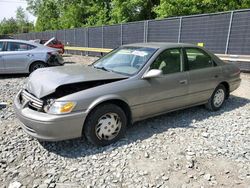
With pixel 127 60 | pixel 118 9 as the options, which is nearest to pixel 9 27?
pixel 118 9

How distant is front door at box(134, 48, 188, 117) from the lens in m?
4.24

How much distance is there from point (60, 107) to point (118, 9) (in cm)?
2197

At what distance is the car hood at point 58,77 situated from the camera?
357 centimetres

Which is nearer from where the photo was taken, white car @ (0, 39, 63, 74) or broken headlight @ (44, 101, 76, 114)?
broken headlight @ (44, 101, 76, 114)

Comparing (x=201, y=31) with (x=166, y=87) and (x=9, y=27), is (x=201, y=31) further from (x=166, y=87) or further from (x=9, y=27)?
(x=9, y=27)

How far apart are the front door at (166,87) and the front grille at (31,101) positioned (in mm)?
1563

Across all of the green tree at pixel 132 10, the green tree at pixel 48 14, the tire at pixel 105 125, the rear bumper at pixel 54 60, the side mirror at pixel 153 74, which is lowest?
the tire at pixel 105 125

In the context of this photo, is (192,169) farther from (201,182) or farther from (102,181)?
(102,181)

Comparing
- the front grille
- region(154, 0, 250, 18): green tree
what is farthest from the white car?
region(154, 0, 250, 18): green tree

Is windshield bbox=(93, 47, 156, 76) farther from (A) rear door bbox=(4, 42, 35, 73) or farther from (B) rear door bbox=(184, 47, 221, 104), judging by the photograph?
(A) rear door bbox=(4, 42, 35, 73)

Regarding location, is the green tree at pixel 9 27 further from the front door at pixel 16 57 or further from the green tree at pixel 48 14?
the front door at pixel 16 57

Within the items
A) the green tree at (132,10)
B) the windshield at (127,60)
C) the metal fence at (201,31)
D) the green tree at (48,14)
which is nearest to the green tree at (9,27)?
the green tree at (48,14)

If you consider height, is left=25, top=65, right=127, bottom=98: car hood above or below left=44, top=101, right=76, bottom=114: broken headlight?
above

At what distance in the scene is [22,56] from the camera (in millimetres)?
9031
